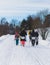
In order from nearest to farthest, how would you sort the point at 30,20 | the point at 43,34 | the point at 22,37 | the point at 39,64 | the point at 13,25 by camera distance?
1. the point at 39,64
2. the point at 22,37
3. the point at 43,34
4. the point at 30,20
5. the point at 13,25

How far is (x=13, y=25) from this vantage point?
137250mm

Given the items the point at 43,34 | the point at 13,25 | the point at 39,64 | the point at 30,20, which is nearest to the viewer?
the point at 39,64

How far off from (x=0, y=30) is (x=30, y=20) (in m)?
19.9

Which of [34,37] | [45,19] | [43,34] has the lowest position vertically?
[45,19]

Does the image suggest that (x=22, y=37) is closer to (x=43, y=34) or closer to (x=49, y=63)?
(x=49, y=63)

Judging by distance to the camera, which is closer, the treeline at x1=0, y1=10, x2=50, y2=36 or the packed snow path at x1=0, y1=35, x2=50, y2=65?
the packed snow path at x1=0, y1=35, x2=50, y2=65

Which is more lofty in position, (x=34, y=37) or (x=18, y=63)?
(x=18, y=63)

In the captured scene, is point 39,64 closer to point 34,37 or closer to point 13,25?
point 34,37

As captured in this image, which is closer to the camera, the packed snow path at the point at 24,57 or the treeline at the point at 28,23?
the packed snow path at the point at 24,57

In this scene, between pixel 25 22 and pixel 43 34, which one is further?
pixel 25 22

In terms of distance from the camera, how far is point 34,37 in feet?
79.0

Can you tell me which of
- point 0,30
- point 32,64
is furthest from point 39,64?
point 0,30

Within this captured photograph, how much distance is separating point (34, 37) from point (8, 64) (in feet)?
40.5

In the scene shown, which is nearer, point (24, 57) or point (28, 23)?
point (24, 57)
